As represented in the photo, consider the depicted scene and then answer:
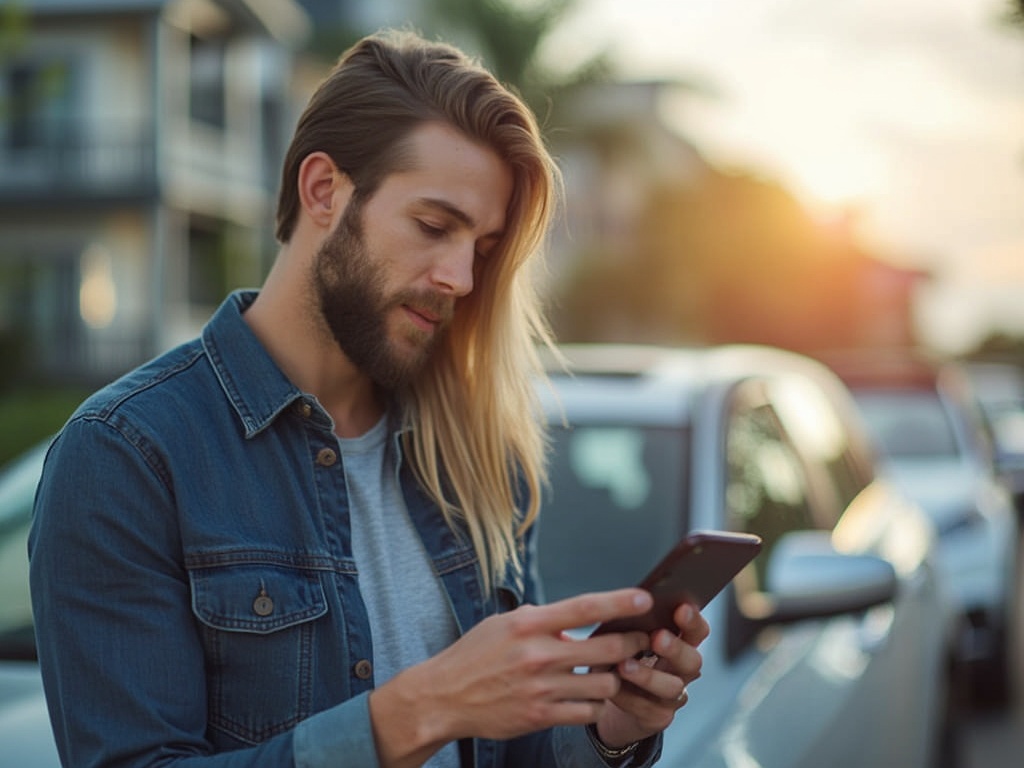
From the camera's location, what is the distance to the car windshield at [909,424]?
28.9 feet

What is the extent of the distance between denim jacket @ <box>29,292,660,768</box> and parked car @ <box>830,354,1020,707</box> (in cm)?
390

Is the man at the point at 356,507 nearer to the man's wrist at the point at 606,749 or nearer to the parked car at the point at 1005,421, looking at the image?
the man's wrist at the point at 606,749

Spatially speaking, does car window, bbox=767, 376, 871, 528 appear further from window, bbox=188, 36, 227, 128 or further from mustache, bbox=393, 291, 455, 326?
window, bbox=188, 36, 227, 128

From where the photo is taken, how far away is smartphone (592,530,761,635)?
1.65m

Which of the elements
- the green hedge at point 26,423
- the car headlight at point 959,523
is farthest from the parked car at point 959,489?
the green hedge at point 26,423

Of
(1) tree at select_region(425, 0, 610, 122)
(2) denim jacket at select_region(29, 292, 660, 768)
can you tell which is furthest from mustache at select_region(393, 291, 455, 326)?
(1) tree at select_region(425, 0, 610, 122)

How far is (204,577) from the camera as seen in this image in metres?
1.76

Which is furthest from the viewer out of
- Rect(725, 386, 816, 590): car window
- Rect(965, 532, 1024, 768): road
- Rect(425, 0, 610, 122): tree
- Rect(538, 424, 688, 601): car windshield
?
Rect(425, 0, 610, 122): tree

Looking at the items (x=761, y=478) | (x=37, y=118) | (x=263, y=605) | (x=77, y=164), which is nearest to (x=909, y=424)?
(x=761, y=478)

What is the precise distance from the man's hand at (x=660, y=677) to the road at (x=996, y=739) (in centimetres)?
419

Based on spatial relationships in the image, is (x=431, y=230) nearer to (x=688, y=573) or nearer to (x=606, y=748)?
(x=688, y=573)

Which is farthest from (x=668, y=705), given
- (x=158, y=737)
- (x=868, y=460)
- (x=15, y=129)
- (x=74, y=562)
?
(x=15, y=129)

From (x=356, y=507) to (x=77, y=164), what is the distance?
23.2 metres

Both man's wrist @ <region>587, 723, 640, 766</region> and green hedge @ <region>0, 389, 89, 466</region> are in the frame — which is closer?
man's wrist @ <region>587, 723, 640, 766</region>
